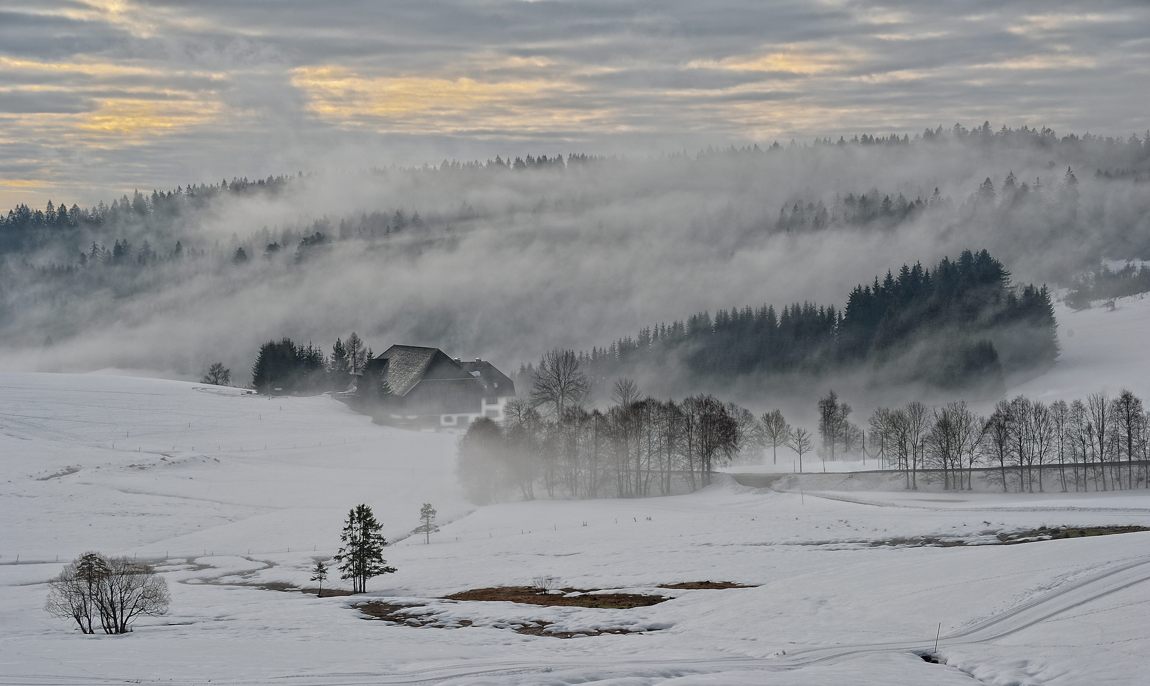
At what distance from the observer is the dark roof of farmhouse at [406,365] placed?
485ft

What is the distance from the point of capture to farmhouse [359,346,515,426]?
146125mm

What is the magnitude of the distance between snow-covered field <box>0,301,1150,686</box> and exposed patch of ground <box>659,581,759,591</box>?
137 cm

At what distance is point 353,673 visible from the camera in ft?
121

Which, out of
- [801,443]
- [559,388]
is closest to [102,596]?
[559,388]

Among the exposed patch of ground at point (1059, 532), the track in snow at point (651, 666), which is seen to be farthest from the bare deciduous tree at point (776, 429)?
the track in snow at point (651, 666)

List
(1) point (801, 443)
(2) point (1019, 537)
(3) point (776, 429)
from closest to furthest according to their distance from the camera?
(2) point (1019, 537), (1) point (801, 443), (3) point (776, 429)

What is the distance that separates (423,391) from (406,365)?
19.7 ft

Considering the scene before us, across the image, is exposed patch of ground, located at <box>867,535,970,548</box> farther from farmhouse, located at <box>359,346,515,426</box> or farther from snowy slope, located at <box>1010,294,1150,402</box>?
snowy slope, located at <box>1010,294,1150,402</box>

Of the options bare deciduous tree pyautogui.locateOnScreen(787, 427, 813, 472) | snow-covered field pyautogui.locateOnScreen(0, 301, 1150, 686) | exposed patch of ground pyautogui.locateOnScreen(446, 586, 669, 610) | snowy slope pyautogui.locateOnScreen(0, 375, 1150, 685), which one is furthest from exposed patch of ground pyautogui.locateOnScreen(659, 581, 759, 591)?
bare deciduous tree pyautogui.locateOnScreen(787, 427, 813, 472)

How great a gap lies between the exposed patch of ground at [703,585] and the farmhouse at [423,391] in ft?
295

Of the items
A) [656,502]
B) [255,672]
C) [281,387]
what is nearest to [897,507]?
[656,502]

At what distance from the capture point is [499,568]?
67062 mm

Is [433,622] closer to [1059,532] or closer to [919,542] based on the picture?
[919,542]

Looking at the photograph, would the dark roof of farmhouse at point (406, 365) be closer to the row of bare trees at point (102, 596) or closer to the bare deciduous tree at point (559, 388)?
the bare deciduous tree at point (559, 388)
